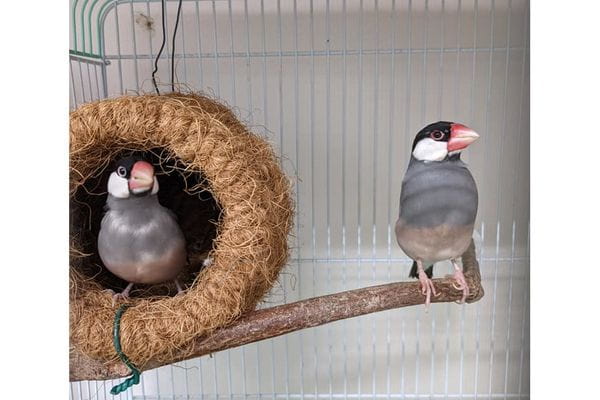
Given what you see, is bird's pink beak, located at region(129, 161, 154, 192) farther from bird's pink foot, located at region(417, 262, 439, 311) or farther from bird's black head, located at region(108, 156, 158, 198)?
bird's pink foot, located at region(417, 262, 439, 311)

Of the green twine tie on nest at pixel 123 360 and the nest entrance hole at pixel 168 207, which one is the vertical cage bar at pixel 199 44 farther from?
the green twine tie on nest at pixel 123 360

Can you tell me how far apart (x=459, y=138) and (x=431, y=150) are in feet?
0.11

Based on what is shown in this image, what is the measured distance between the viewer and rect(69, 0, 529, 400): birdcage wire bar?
0.81 meters

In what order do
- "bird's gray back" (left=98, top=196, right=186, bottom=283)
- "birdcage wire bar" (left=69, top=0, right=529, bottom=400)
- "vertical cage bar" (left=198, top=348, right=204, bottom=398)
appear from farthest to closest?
"vertical cage bar" (left=198, top=348, right=204, bottom=398) → "birdcage wire bar" (left=69, top=0, right=529, bottom=400) → "bird's gray back" (left=98, top=196, right=186, bottom=283)

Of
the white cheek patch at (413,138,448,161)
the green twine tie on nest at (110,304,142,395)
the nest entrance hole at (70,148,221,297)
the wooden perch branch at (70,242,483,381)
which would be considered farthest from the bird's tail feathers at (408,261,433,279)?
the green twine tie on nest at (110,304,142,395)

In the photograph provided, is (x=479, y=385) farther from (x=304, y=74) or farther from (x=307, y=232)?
(x=304, y=74)

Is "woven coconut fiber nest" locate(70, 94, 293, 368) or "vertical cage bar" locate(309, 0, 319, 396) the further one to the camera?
"vertical cage bar" locate(309, 0, 319, 396)

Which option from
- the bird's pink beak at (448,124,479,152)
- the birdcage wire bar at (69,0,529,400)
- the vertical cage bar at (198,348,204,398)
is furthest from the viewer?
the vertical cage bar at (198,348,204,398)

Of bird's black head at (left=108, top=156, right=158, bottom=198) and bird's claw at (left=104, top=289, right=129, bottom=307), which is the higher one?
bird's black head at (left=108, top=156, right=158, bottom=198)

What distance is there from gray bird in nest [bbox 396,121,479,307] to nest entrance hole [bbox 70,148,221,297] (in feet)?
0.88

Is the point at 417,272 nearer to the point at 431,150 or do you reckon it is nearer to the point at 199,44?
the point at 431,150

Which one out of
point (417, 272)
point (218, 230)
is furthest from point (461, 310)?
point (218, 230)

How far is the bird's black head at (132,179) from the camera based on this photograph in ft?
2.23

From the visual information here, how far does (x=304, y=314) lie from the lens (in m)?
0.68
